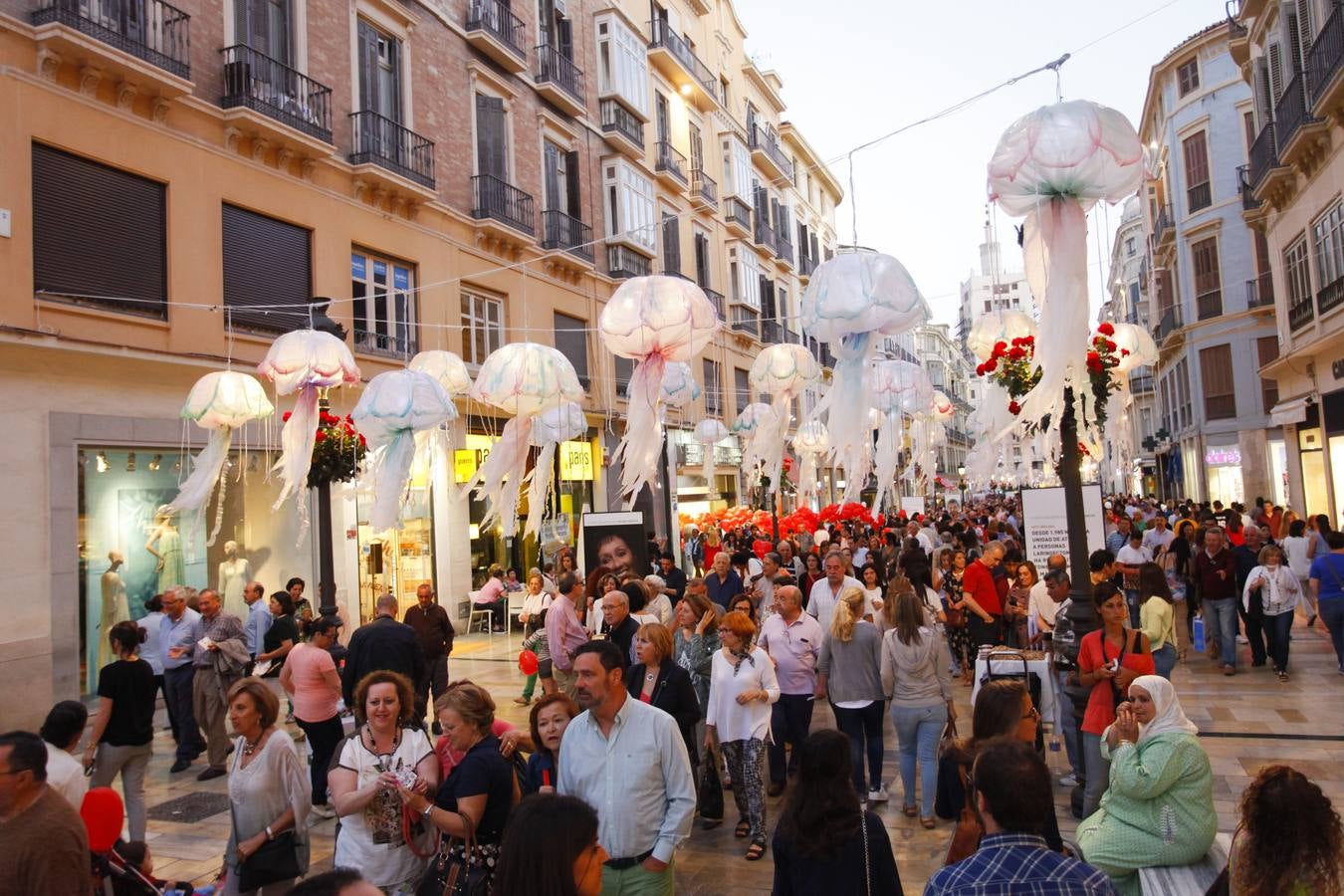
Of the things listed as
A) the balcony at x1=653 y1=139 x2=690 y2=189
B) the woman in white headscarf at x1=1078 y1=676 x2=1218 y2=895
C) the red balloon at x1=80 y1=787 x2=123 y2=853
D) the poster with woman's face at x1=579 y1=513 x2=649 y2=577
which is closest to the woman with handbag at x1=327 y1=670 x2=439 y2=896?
the red balloon at x1=80 y1=787 x2=123 y2=853

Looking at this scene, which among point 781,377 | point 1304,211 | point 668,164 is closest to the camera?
point 781,377

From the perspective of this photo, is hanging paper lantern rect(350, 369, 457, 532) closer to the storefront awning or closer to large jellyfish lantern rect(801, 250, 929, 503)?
large jellyfish lantern rect(801, 250, 929, 503)

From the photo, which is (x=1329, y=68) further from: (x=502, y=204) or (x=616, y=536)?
(x=502, y=204)

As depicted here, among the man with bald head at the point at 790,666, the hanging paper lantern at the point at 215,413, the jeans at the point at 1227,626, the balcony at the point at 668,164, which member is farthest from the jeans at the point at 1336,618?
the balcony at the point at 668,164

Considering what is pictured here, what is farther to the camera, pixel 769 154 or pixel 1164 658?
pixel 769 154

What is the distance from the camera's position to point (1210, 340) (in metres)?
28.7

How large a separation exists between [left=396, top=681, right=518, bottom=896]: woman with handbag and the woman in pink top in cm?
323

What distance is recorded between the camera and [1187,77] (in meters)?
29.3

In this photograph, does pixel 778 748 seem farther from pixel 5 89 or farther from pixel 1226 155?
pixel 1226 155

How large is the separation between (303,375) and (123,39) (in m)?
5.78

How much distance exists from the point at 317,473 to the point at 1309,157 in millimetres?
17061

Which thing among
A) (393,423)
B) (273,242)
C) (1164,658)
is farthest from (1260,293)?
(393,423)

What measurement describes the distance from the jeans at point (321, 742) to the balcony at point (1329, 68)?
49.4 ft

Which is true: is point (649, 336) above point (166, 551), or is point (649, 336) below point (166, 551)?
above
